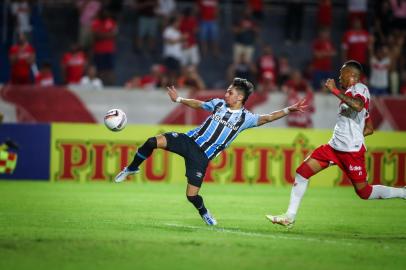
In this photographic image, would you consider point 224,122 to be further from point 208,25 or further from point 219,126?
point 208,25

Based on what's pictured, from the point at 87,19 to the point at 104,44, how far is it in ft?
4.84

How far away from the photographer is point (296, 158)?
2133 cm

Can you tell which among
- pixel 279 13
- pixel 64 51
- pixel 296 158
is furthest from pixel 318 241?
pixel 279 13

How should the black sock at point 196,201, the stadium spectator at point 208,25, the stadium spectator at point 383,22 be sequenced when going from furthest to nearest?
the stadium spectator at point 383,22, the stadium spectator at point 208,25, the black sock at point 196,201

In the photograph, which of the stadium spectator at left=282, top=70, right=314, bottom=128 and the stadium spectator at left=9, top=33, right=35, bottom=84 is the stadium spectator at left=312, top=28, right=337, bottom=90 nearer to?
the stadium spectator at left=282, top=70, right=314, bottom=128

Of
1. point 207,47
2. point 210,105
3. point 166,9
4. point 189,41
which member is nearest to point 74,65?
point 189,41

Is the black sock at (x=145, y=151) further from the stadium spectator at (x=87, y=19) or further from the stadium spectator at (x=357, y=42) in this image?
the stadium spectator at (x=357, y=42)

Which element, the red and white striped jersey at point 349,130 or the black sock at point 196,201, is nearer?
the red and white striped jersey at point 349,130

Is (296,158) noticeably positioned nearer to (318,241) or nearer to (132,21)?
(132,21)

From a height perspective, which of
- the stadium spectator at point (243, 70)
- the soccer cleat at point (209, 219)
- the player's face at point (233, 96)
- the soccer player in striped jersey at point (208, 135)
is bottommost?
the soccer cleat at point (209, 219)

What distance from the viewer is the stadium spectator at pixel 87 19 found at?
25.6 m

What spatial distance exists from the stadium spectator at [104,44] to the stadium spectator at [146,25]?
156 cm

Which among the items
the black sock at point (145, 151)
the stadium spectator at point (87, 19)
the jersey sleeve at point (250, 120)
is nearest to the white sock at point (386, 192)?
the jersey sleeve at point (250, 120)

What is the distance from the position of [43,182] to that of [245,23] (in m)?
8.34
